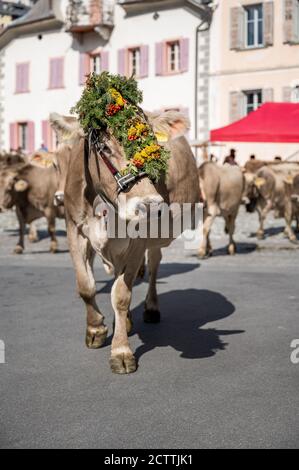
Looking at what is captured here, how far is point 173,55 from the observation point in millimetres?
37344

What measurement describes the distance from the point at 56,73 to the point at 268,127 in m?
30.0

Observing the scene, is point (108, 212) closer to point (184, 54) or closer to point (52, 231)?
point (52, 231)

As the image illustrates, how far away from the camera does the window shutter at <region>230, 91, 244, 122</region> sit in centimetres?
3466

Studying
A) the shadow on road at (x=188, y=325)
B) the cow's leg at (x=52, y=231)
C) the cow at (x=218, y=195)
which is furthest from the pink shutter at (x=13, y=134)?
the shadow on road at (x=188, y=325)

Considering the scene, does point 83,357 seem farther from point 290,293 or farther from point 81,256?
point 290,293

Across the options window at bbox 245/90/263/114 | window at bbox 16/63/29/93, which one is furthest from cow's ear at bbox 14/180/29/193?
window at bbox 16/63/29/93

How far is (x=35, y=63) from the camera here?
42.7m

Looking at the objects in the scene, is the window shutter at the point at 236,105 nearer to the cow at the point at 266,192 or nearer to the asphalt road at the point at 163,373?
the cow at the point at 266,192

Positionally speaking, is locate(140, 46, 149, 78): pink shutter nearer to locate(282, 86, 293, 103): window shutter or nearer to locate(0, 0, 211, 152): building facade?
locate(0, 0, 211, 152): building facade

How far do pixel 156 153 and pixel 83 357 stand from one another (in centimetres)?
183

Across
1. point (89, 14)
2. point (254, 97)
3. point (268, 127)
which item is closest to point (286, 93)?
point (254, 97)

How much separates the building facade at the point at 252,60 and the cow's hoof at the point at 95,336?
86.1 ft

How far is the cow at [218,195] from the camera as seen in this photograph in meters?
14.8
